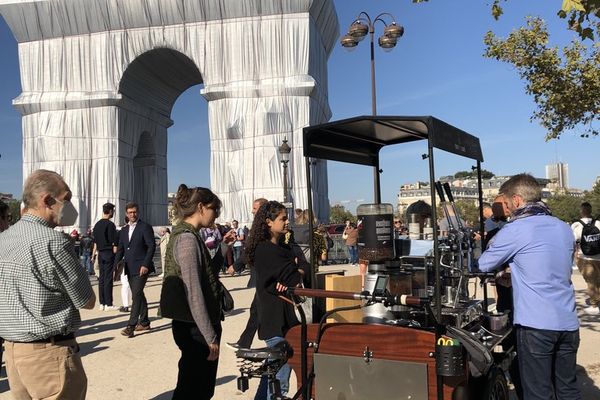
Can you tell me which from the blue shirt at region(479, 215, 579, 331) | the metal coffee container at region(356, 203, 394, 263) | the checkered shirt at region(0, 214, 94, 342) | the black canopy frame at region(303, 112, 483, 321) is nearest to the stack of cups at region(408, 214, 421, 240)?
the black canopy frame at region(303, 112, 483, 321)

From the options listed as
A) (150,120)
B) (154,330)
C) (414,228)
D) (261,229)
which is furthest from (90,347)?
(150,120)

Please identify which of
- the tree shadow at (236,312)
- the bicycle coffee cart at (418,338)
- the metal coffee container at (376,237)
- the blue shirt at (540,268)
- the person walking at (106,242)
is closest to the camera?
the bicycle coffee cart at (418,338)

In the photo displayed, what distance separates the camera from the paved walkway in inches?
220

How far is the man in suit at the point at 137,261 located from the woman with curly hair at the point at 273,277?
4536 millimetres

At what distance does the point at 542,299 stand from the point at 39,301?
9.61 feet

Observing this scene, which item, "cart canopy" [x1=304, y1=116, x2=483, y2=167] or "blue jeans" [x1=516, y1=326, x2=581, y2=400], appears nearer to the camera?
"blue jeans" [x1=516, y1=326, x2=581, y2=400]

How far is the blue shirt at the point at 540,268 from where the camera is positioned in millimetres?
3391

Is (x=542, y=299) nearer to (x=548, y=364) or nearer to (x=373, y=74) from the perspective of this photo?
(x=548, y=364)

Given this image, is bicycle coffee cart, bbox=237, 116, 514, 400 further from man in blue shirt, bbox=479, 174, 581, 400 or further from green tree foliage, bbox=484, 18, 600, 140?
green tree foliage, bbox=484, 18, 600, 140

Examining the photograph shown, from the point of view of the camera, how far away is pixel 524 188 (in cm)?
360

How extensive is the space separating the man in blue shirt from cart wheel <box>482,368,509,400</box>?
0.79 feet

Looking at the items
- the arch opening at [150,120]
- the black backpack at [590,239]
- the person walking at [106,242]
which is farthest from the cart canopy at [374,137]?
the arch opening at [150,120]

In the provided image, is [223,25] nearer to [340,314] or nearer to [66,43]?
[66,43]

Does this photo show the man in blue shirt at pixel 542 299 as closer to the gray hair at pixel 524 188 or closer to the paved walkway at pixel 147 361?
the gray hair at pixel 524 188
